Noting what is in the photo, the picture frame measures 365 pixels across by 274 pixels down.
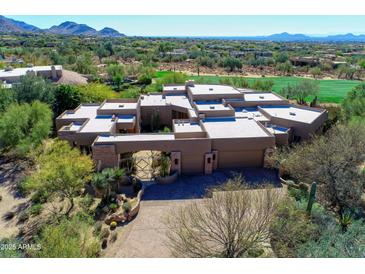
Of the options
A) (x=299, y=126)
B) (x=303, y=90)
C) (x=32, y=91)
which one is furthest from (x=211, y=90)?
(x=32, y=91)

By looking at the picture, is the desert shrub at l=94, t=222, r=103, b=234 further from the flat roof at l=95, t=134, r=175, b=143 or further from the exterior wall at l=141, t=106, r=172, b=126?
the exterior wall at l=141, t=106, r=172, b=126

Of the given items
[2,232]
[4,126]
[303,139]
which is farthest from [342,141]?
[4,126]

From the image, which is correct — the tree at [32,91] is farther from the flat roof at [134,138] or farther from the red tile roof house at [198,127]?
the flat roof at [134,138]

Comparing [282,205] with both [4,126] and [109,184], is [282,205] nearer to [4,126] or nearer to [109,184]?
[109,184]

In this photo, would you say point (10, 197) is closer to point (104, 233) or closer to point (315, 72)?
point (104, 233)

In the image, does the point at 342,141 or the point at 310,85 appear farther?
the point at 310,85

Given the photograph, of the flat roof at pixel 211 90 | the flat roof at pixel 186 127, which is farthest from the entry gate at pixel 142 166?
the flat roof at pixel 211 90

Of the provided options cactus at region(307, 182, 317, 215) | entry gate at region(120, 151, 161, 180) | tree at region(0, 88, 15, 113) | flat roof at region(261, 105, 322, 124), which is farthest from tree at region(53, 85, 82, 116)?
cactus at region(307, 182, 317, 215)
